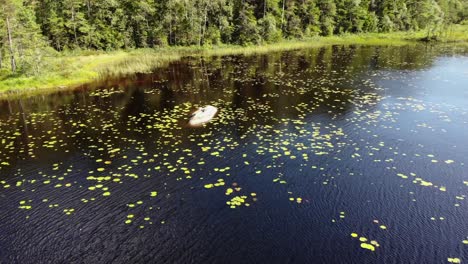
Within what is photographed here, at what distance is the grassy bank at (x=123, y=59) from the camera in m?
39.3

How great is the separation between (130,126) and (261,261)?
55.3 ft

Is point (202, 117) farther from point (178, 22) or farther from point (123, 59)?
point (178, 22)

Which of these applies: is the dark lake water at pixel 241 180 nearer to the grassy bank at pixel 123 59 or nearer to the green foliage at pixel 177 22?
the grassy bank at pixel 123 59

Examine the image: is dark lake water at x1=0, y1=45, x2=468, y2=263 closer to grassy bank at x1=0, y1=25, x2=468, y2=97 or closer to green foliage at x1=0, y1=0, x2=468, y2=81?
grassy bank at x1=0, y1=25, x2=468, y2=97

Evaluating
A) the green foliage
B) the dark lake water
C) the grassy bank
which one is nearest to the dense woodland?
the green foliage

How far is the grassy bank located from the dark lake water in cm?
819

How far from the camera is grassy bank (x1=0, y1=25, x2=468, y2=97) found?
3931 cm

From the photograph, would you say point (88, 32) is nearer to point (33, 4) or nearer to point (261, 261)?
point (33, 4)

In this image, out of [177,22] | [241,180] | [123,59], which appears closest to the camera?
[241,180]

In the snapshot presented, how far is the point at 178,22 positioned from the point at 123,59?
24.3 m

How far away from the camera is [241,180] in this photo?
53.0 feet

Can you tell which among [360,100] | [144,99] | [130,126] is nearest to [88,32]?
[144,99]

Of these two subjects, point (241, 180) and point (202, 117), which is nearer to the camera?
point (241, 180)

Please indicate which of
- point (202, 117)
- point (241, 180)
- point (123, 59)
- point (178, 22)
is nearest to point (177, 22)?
point (178, 22)
